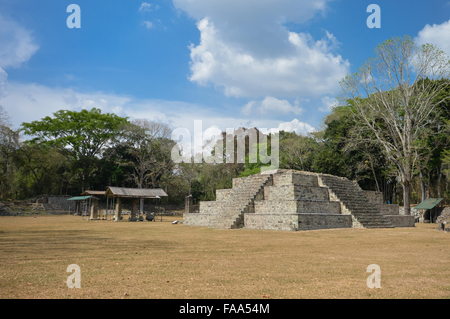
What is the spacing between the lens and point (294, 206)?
632 inches

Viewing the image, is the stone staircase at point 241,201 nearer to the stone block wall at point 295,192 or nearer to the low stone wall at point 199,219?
the stone block wall at point 295,192

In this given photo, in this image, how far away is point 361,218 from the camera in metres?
17.3

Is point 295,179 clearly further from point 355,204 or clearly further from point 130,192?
point 130,192

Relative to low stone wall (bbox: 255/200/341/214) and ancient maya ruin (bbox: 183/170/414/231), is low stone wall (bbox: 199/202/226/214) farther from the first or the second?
low stone wall (bbox: 255/200/341/214)

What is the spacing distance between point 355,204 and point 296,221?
5.75 meters

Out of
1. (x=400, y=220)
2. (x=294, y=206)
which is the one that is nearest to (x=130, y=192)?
(x=294, y=206)

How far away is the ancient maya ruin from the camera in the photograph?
16.0 meters

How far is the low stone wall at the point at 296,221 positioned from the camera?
1512 cm

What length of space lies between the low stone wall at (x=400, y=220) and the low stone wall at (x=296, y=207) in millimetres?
3958

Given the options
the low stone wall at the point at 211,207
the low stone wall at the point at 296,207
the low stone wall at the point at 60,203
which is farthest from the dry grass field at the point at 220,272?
the low stone wall at the point at 60,203

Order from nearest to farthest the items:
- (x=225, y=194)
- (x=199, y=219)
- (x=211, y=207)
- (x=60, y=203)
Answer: (x=199, y=219), (x=211, y=207), (x=225, y=194), (x=60, y=203)

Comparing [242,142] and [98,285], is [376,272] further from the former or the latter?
[242,142]

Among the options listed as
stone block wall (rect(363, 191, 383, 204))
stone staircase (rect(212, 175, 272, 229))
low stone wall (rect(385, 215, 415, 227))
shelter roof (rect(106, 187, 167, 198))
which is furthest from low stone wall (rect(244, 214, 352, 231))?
shelter roof (rect(106, 187, 167, 198))
